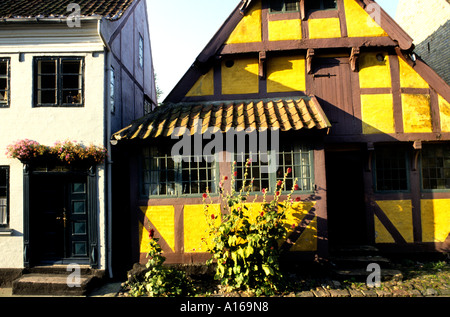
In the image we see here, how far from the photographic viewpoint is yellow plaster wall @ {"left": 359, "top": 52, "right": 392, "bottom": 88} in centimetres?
763

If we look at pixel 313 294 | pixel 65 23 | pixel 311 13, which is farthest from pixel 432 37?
pixel 65 23

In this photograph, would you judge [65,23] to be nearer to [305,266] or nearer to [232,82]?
[232,82]

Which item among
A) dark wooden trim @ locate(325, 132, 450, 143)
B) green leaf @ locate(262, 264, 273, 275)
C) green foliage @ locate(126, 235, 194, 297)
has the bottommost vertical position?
green foliage @ locate(126, 235, 194, 297)

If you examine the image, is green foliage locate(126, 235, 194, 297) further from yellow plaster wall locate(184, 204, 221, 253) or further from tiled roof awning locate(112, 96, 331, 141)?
tiled roof awning locate(112, 96, 331, 141)

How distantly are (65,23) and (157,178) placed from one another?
4.36 m

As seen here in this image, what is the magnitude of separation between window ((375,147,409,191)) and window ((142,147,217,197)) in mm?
4688

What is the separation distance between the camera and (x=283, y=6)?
775 cm

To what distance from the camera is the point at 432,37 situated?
35.2ft

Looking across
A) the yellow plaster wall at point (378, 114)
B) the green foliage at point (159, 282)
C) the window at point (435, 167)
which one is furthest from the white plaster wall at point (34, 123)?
the window at point (435, 167)

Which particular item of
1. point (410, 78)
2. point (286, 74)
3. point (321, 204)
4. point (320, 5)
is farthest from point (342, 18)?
point (321, 204)

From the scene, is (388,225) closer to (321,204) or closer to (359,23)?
(321,204)

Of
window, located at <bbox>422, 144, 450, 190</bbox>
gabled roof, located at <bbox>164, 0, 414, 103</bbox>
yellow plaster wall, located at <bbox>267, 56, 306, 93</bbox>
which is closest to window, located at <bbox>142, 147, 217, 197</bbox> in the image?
gabled roof, located at <bbox>164, 0, 414, 103</bbox>

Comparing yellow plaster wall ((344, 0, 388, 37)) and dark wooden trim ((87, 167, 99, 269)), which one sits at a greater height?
yellow plaster wall ((344, 0, 388, 37))

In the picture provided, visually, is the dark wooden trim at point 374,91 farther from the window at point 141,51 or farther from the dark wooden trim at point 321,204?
the window at point 141,51
